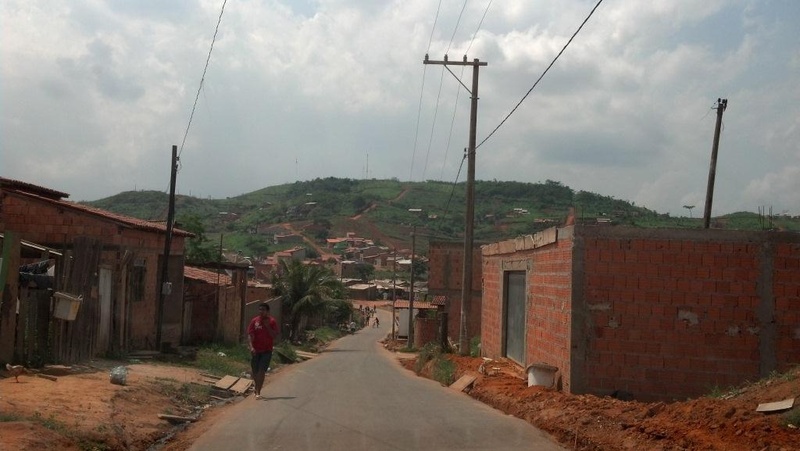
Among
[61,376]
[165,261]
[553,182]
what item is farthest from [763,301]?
[553,182]

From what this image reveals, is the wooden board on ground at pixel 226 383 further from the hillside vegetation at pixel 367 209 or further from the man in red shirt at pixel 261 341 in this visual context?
the hillside vegetation at pixel 367 209

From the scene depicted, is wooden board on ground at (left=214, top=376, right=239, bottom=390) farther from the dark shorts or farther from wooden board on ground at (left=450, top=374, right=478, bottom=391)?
wooden board on ground at (left=450, top=374, right=478, bottom=391)

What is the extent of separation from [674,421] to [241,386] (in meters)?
10.8

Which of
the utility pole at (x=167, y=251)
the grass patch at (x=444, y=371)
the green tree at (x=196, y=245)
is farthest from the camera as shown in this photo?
the green tree at (x=196, y=245)

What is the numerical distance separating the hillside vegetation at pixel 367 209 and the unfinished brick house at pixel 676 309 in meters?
Result: 67.0

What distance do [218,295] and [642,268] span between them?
69.3 feet

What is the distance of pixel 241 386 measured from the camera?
57.8 ft

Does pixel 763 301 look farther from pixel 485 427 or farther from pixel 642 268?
pixel 485 427

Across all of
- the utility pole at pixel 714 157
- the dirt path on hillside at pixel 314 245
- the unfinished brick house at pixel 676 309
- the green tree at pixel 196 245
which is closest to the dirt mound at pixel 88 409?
the unfinished brick house at pixel 676 309

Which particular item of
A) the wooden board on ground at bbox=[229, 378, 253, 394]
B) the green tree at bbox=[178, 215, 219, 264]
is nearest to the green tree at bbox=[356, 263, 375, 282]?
the green tree at bbox=[178, 215, 219, 264]

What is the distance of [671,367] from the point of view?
1306 cm

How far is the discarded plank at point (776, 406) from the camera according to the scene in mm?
8875

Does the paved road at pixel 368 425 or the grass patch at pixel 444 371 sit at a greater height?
the paved road at pixel 368 425

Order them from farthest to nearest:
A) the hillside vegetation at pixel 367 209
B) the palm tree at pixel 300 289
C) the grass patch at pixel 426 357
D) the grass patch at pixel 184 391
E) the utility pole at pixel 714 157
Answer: the hillside vegetation at pixel 367 209, the palm tree at pixel 300 289, the utility pole at pixel 714 157, the grass patch at pixel 426 357, the grass patch at pixel 184 391
